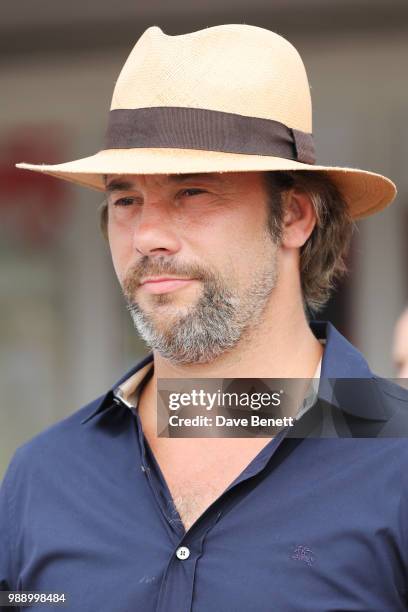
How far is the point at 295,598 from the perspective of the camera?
5.61ft

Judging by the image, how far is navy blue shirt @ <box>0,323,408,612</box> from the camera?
1719 millimetres

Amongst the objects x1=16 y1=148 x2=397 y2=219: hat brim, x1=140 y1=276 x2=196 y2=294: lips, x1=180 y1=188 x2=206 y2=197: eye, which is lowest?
x1=140 y1=276 x2=196 y2=294: lips

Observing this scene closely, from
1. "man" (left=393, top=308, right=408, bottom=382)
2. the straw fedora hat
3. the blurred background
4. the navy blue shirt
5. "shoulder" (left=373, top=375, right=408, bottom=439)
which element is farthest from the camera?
the blurred background

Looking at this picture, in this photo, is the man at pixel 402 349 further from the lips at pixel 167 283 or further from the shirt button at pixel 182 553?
the shirt button at pixel 182 553

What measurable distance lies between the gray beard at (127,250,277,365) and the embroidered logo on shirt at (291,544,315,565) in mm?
426

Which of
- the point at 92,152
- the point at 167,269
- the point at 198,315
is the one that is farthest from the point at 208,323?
the point at 92,152

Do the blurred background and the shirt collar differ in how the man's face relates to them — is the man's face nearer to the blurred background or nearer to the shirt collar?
the shirt collar

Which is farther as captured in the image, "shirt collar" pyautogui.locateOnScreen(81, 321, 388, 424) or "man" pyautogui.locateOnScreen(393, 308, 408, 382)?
"man" pyautogui.locateOnScreen(393, 308, 408, 382)

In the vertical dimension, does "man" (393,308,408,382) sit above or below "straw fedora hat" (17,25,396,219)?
below

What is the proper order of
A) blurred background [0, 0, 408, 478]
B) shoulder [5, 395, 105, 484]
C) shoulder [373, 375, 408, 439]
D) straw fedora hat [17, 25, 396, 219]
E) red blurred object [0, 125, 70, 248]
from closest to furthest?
shoulder [373, 375, 408, 439] < straw fedora hat [17, 25, 396, 219] < shoulder [5, 395, 105, 484] < blurred background [0, 0, 408, 478] < red blurred object [0, 125, 70, 248]

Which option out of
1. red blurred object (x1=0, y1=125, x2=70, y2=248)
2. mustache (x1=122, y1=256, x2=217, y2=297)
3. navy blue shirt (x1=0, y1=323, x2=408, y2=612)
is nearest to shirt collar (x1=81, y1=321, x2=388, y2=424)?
navy blue shirt (x1=0, y1=323, x2=408, y2=612)

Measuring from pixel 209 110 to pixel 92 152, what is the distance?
3.96 meters

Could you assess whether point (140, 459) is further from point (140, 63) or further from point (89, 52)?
point (89, 52)

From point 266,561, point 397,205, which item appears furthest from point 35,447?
point 397,205
